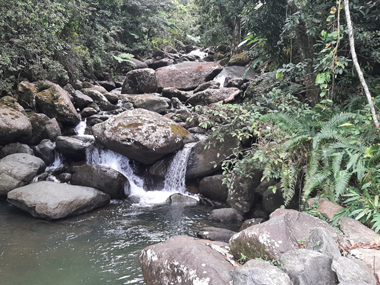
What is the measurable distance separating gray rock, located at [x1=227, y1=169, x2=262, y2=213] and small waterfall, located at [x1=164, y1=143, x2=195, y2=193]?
2.56 metres

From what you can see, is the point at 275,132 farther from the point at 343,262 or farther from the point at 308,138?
the point at 343,262

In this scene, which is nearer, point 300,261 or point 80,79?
point 300,261

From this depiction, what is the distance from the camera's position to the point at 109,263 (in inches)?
189

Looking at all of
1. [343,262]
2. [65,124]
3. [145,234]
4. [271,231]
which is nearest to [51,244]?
[145,234]

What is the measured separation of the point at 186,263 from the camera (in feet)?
10.7

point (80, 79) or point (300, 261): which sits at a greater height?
point (80, 79)

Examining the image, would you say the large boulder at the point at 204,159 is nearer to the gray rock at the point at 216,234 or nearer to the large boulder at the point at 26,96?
the gray rock at the point at 216,234

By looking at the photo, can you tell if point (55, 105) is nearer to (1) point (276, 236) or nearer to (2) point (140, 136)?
(2) point (140, 136)

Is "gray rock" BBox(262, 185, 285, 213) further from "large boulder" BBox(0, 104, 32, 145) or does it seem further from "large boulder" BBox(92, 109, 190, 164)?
"large boulder" BBox(0, 104, 32, 145)

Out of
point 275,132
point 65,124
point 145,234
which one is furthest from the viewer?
point 65,124

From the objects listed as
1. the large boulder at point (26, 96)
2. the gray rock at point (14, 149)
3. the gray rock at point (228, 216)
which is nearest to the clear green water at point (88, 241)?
the gray rock at point (228, 216)

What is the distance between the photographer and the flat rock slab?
662cm

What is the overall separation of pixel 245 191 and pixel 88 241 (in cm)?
374

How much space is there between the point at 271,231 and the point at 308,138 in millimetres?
2051
